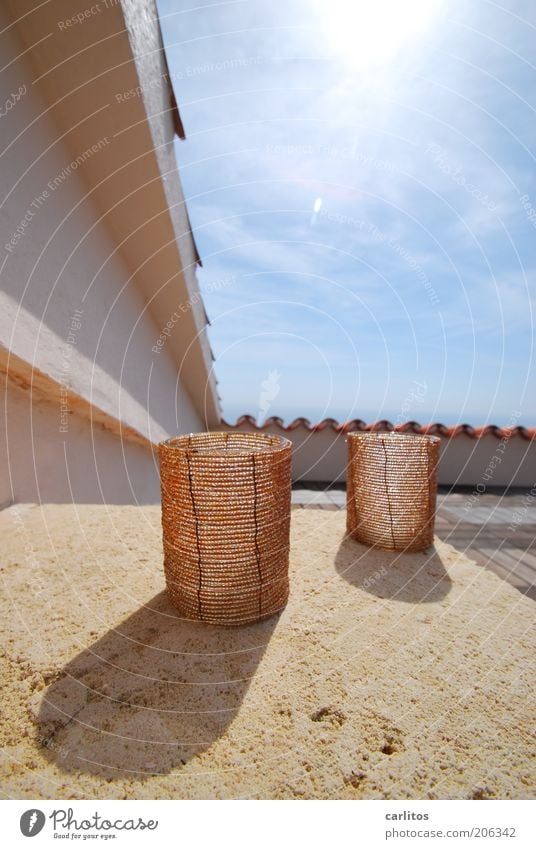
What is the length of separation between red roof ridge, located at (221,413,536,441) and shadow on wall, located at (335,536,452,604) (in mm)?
3783

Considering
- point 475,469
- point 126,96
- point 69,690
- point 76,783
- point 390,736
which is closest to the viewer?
point 76,783

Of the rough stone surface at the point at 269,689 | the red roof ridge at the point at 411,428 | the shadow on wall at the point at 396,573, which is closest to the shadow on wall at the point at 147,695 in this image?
the rough stone surface at the point at 269,689

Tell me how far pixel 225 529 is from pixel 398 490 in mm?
1597

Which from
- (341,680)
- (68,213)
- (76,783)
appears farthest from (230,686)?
(68,213)

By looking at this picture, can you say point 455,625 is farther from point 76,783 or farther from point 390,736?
point 76,783

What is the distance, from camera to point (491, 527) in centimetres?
405

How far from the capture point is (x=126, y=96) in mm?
3391

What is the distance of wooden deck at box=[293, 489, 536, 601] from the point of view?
3016mm

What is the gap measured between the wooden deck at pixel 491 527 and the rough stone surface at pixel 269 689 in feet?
1.52

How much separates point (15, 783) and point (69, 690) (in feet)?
1.19

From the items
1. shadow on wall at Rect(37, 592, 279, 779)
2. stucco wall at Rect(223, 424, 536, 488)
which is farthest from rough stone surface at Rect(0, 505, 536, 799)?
stucco wall at Rect(223, 424, 536, 488)
